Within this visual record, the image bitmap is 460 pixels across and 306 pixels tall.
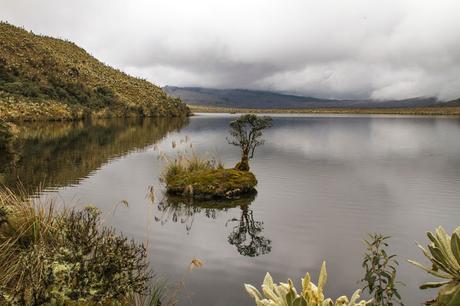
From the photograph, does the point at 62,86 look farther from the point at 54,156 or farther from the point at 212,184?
the point at 212,184

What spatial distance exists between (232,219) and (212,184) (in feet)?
11.4

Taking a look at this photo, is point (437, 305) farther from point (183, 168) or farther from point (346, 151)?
point (346, 151)

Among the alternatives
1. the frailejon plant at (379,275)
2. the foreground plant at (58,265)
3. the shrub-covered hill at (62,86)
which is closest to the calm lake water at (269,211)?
the foreground plant at (58,265)

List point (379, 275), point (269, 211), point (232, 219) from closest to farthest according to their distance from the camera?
point (379, 275) < point (232, 219) < point (269, 211)

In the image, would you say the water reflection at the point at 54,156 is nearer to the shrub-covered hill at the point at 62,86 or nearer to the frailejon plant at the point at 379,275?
the frailejon plant at the point at 379,275

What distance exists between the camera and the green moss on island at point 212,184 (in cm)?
1798

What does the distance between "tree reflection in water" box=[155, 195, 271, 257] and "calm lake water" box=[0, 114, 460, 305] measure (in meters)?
0.04

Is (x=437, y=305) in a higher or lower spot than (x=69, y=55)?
lower

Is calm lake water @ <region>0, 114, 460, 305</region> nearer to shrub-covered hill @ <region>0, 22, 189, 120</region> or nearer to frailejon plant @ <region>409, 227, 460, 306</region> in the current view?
frailejon plant @ <region>409, 227, 460, 306</region>

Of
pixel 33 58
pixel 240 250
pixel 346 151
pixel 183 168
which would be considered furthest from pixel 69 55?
pixel 240 250

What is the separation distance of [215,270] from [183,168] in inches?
439

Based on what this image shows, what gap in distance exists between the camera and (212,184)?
59.4 ft

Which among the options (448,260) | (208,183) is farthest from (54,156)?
(448,260)

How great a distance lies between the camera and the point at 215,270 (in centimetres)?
1010
